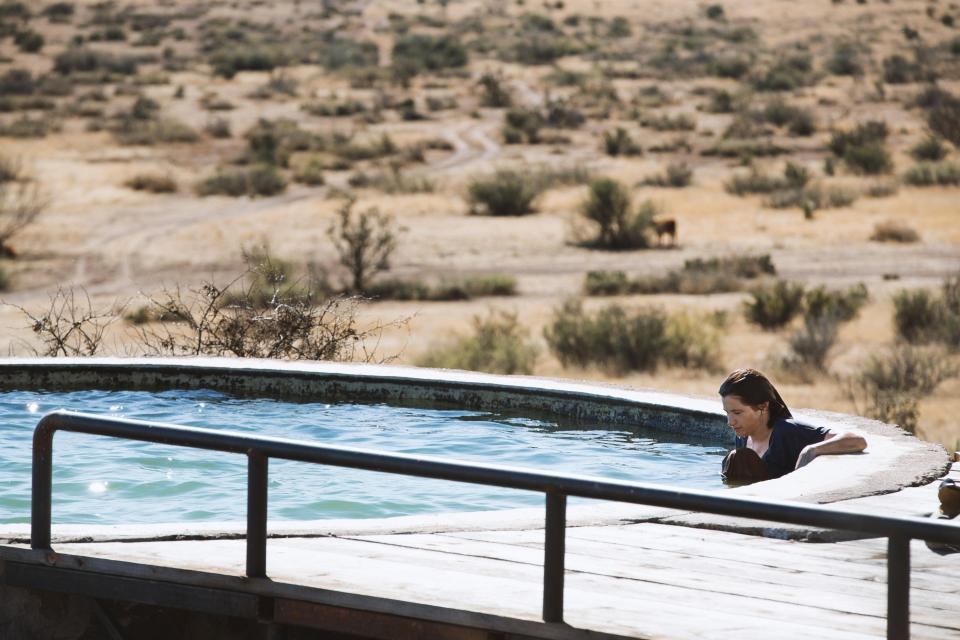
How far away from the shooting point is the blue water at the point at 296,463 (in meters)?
8.52

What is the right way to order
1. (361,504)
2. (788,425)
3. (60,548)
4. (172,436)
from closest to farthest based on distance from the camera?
(172,436) < (60,548) < (788,425) < (361,504)

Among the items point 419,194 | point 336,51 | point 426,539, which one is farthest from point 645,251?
point 336,51

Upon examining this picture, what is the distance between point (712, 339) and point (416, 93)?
4167 cm

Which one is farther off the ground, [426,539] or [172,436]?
[172,436]

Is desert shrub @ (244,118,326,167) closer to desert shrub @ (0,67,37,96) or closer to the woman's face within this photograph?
desert shrub @ (0,67,37,96)

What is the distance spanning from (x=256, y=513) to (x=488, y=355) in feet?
42.2

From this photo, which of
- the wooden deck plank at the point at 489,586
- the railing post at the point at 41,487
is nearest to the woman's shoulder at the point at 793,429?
the wooden deck plank at the point at 489,586

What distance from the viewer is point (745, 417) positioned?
7297mm

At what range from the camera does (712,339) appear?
18781 millimetres

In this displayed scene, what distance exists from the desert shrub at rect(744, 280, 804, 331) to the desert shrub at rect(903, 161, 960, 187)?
49.3 feet

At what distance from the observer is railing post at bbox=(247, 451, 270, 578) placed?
15.6 feet

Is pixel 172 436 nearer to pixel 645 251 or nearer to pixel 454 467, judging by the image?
pixel 454 467

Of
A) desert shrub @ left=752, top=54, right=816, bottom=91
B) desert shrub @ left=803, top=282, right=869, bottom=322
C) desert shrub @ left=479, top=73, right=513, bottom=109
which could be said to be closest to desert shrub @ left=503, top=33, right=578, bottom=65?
desert shrub @ left=752, top=54, right=816, bottom=91

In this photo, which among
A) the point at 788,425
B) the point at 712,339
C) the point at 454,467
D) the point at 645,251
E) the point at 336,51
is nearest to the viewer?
the point at 454,467
